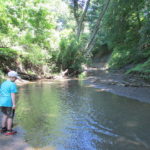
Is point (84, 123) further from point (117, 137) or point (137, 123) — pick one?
point (137, 123)

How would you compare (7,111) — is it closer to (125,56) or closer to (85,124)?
(85,124)

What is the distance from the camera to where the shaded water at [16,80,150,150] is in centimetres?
369

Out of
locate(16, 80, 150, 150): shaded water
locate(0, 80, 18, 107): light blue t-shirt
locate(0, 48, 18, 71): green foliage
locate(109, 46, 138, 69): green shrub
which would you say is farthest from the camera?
locate(109, 46, 138, 69): green shrub

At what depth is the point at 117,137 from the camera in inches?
157

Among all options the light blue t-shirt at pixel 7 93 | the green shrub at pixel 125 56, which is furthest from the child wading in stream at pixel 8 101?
the green shrub at pixel 125 56

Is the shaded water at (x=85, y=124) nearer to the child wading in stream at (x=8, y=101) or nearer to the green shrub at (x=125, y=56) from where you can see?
the child wading in stream at (x=8, y=101)

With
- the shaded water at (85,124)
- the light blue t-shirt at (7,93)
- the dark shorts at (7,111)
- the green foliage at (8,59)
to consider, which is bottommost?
the shaded water at (85,124)

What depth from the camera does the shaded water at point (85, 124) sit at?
3693 millimetres

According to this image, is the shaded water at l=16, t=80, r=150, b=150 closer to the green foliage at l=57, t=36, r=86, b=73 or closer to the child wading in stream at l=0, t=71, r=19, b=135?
the child wading in stream at l=0, t=71, r=19, b=135

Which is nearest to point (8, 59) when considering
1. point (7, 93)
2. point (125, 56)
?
point (7, 93)

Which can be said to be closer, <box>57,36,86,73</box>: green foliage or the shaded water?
the shaded water

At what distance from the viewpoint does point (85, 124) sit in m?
4.86

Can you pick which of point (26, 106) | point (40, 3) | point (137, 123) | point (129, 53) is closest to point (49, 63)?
point (40, 3)

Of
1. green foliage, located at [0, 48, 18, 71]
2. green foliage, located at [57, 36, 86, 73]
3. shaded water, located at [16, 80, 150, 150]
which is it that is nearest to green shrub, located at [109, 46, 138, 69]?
green foliage, located at [57, 36, 86, 73]
